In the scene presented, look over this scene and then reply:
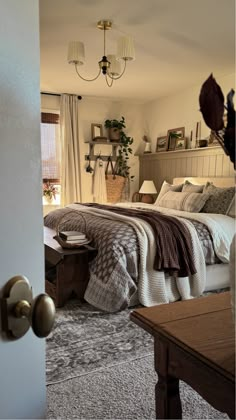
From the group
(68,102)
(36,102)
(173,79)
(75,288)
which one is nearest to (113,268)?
(75,288)

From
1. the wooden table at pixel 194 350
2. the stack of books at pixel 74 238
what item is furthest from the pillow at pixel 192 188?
the wooden table at pixel 194 350

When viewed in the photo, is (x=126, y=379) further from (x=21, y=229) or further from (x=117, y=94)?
(x=117, y=94)

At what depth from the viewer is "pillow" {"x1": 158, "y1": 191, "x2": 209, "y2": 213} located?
3709 millimetres

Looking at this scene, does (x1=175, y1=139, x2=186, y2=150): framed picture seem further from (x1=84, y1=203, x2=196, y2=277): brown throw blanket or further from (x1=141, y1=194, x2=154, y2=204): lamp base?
(x1=84, y1=203, x2=196, y2=277): brown throw blanket

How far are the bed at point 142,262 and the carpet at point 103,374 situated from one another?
264mm

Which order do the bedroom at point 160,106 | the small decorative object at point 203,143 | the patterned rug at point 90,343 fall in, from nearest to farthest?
the patterned rug at point 90,343
the bedroom at point 160,106
the small decorative object at point 203,143

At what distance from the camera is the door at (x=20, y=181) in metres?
0.56

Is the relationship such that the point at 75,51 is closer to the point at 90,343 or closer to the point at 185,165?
the point at 90,343

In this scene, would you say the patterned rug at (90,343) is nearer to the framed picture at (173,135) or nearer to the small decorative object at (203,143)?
the small decorative object at (203,143)

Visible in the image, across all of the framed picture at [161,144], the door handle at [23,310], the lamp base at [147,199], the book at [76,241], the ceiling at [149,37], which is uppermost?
the ceiling at [149,37]

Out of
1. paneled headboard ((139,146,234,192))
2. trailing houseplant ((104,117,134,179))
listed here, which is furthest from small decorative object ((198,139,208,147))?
trailing houseplant ((104,117,134,179))

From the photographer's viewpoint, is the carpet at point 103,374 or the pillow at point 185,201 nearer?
the carpet at point 103,374

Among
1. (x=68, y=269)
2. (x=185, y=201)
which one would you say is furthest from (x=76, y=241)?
(x=185, y=201)

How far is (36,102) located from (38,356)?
0.51m
